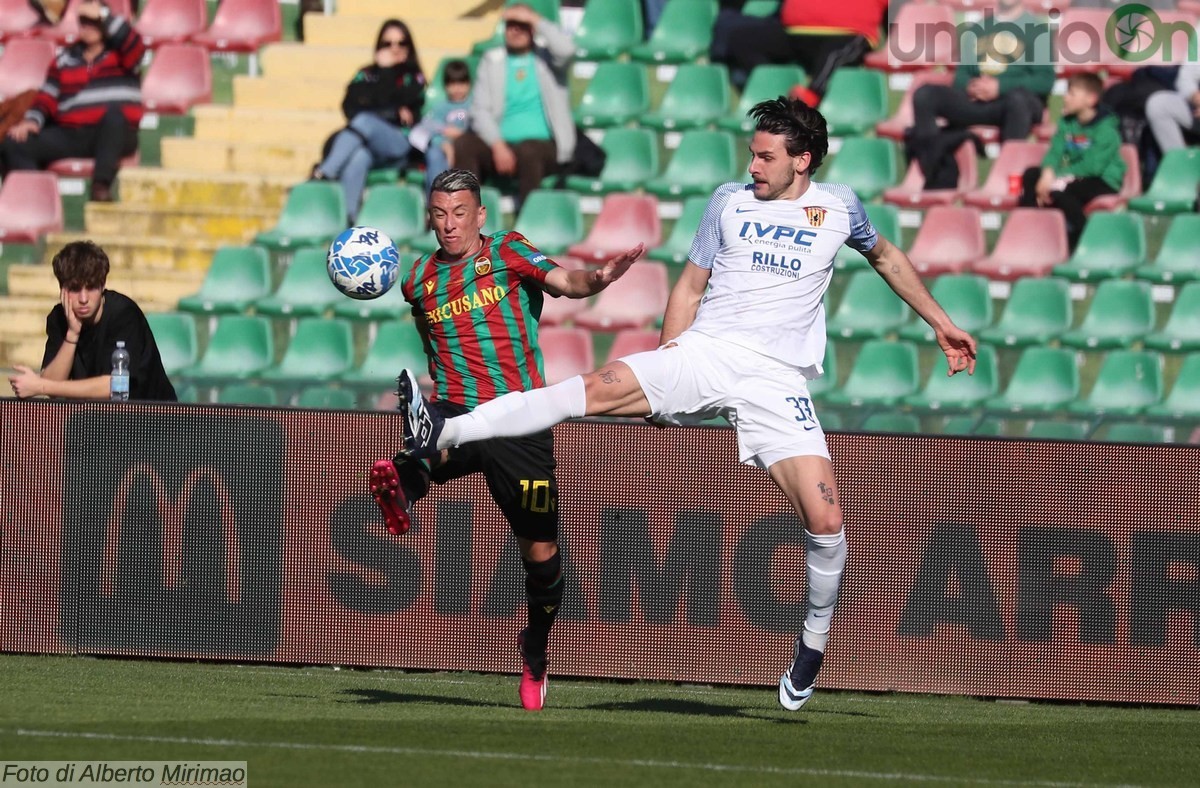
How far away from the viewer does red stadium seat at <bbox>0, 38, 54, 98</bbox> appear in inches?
691

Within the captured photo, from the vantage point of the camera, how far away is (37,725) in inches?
271

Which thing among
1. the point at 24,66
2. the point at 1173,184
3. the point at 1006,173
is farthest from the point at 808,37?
the point at 24,66

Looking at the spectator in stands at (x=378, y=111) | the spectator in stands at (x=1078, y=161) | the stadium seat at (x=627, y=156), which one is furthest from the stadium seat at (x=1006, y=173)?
the spectator in stands at (x=378, y=111)

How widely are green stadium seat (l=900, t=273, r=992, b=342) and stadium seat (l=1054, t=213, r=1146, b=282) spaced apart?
65cm

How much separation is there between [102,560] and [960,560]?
4.19m

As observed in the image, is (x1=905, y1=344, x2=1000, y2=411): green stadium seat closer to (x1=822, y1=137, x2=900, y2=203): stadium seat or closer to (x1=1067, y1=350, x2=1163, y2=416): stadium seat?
(x1=1067, y1=350, x2=1163, y2=416): stadium seat

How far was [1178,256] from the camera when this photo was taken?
14.1 m

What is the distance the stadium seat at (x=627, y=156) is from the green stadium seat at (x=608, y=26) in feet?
4.09

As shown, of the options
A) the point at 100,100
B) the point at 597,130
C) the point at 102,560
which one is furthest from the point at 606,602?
the point at 100,100

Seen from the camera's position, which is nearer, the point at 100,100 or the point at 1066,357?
the point at 1066,357

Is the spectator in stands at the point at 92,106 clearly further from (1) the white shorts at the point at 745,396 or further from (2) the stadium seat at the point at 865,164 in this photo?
(1) the white shorts at the point at 745,396

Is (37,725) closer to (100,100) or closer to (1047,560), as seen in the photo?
(1047,560)

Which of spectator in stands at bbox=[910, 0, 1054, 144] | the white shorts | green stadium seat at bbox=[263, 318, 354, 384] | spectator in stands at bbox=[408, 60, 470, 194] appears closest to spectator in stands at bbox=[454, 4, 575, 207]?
spectator in stands at bbox=[408, 60, 470, 194]

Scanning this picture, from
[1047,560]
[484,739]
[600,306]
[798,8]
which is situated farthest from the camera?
[798,8]
